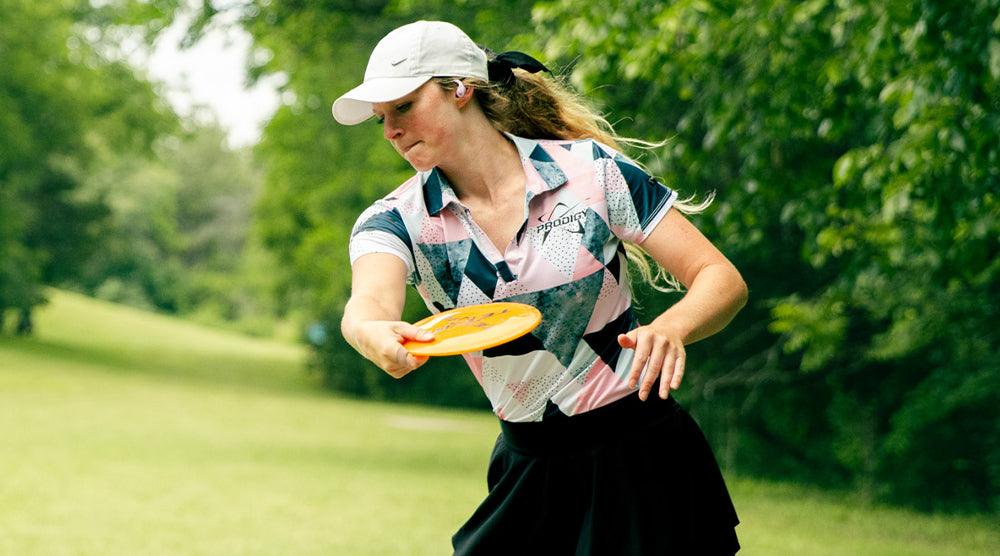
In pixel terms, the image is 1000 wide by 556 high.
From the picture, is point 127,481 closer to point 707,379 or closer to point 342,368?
point 707,379

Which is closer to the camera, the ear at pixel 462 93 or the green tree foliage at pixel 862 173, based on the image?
the ear at pixel 462 93

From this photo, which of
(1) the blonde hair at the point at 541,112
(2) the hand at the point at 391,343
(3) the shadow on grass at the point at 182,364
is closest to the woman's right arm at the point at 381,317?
(2) the hand at the point at 391,343

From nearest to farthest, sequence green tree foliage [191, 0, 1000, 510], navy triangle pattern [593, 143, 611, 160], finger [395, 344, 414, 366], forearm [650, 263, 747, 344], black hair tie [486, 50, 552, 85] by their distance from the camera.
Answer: finger [395, 344, 414, 366] → forearm [650, 263, 747, 344] → navy triangle pattern [593, 143, 611, 160] → black hair tie [486, 50, 552, 85] → green tree foliage [191, 0, 1000, 510]

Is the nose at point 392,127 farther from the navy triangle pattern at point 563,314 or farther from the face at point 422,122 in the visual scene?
the navy triangle pattern at point 563,314

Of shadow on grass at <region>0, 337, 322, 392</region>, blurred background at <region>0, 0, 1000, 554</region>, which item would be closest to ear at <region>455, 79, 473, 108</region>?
blurred background at <region>0, 0, 1000, 554</region>

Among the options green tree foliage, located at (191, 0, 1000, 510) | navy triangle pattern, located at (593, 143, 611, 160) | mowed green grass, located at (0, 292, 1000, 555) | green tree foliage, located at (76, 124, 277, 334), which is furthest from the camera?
green tree foliage, located at (76, 124, 277, 334)

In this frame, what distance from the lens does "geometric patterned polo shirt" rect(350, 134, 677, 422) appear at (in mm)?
2758

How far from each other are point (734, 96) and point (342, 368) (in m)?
29.1

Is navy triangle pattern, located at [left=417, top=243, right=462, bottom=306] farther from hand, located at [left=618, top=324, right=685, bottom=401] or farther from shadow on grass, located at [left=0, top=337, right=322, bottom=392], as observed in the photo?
shadow on grass, located at [left=0, top=337, right=322, bottom=392]

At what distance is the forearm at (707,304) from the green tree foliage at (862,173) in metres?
3.10

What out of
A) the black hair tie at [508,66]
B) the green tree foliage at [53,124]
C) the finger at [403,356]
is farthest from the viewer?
the green tree foliage at [53,124]

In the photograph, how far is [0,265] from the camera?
33.6 metres

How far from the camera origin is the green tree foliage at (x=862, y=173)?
5.90 m

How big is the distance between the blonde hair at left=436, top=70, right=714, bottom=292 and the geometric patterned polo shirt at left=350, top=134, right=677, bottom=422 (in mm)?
120
